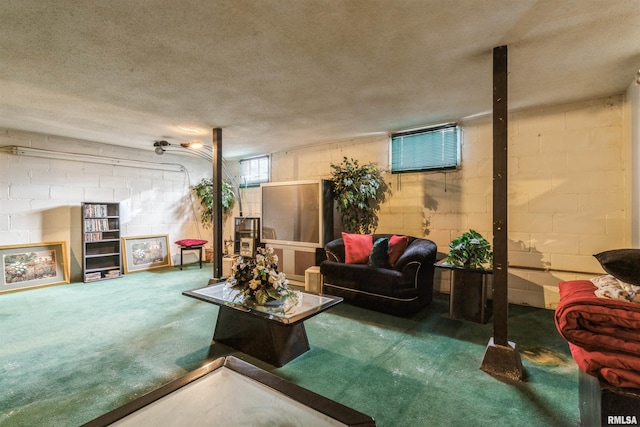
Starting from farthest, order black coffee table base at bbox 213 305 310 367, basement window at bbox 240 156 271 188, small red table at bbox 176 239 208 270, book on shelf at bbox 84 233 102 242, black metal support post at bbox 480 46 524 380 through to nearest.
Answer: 1. basement window at bbox 240 156 271 188
2. small red table at bbox 176 239 208 270
3. book on shelf at bbox 84 233 102 242
4. black coffee table base at bbox 213 305 310 367
5. black metal support post at bbox 480 46 524 380

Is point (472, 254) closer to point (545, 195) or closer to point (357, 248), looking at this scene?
point (545, 195)

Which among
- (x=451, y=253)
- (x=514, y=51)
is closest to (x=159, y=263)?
(x=451, y=253)

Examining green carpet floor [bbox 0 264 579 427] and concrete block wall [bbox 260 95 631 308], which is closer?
green carpet floor [bbox 0 264 579 427]

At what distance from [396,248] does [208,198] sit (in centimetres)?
452

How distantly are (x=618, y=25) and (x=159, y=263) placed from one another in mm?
6833

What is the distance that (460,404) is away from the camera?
69.8 inches

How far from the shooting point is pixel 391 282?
3186mm

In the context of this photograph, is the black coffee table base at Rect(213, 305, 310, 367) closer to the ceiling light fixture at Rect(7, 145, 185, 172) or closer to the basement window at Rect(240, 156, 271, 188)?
the basement window at Rect(240, 156, 271, 188)

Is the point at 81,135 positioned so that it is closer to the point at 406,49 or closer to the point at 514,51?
the point at 406,49

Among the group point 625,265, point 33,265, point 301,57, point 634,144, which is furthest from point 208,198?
point 634,144

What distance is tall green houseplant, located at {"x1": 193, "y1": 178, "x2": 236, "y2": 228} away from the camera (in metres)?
6.43

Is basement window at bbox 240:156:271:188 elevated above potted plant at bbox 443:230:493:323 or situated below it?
above

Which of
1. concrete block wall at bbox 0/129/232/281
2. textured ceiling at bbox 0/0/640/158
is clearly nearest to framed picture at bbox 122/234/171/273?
concrete block wall at bbox 0/129/232/281

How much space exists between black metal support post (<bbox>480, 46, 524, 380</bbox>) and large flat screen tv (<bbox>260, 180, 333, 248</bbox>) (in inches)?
101
